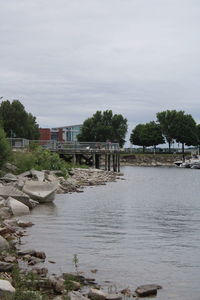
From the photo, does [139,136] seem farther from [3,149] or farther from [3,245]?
[3,245]

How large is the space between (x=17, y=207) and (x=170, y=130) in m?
130

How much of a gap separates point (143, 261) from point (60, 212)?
1196 cm

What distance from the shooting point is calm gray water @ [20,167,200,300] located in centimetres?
1311

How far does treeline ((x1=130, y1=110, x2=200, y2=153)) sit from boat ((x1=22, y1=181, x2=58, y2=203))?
119665 mm

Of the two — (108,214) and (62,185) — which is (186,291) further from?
(62,185)

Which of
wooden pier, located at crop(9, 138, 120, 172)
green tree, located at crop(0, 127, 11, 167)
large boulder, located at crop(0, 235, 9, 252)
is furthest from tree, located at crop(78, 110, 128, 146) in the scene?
large boulder, located at crop(0, 235, 9, 252)

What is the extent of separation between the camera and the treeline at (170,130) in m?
148

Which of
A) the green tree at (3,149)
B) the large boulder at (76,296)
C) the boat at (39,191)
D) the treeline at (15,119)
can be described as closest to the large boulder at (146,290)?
the large boulder at (76,296)

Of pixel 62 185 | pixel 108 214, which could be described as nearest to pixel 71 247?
pixel 108 214

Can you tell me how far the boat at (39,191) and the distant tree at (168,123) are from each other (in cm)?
12143

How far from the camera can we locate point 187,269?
45.9ft

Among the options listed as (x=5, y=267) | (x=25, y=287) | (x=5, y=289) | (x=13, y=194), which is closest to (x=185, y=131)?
(x=13, y=194)

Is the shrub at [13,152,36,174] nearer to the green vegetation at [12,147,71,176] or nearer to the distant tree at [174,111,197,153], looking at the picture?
the green vegetation at [12,147,71,176]

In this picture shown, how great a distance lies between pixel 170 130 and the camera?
497 ft
